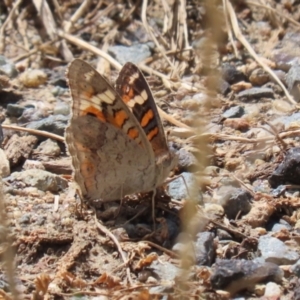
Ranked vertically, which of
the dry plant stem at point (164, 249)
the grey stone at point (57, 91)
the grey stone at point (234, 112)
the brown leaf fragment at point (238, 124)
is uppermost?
the grey stone at point (57, 91)

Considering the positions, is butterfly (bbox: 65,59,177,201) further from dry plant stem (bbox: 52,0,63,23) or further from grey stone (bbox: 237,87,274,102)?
dry plant stem (bbox: 52,0,63,23)

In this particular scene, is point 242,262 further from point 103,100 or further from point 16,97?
point 16,97

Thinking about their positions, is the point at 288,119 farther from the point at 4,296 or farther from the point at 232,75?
the point at 4,296

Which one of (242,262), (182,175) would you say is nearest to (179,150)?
(182,175)

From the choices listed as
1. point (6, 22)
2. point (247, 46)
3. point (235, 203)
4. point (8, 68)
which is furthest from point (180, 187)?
point (6, 22)

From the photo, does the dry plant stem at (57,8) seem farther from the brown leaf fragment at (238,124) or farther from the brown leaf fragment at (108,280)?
the brown leaf fragment at (108,280)

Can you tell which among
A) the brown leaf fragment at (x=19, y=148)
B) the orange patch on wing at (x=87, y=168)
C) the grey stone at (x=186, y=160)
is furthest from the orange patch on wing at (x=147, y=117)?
the brown leaf fragment at (x=19, y=148)

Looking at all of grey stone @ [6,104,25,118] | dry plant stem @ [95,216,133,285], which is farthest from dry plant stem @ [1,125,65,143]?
dry plant stem @ [95,216,133,285]
